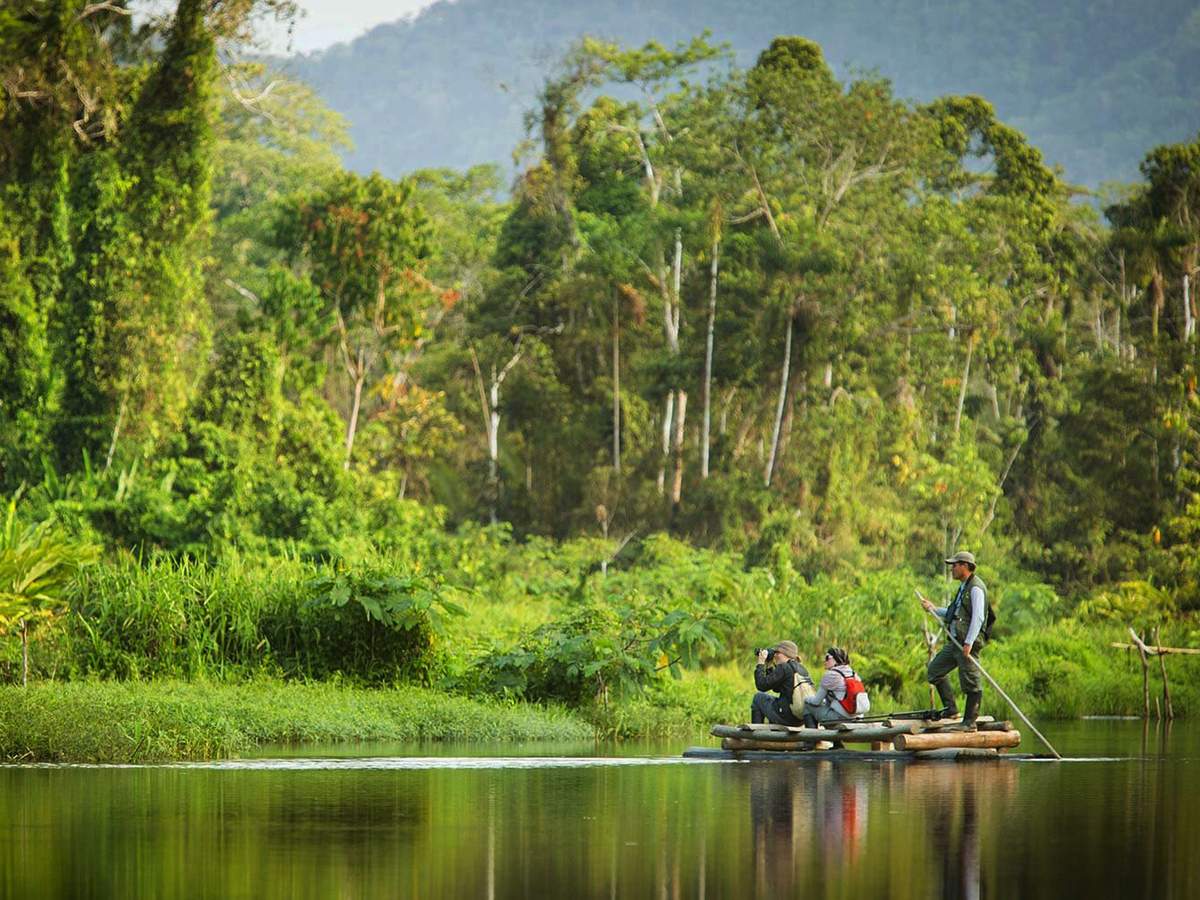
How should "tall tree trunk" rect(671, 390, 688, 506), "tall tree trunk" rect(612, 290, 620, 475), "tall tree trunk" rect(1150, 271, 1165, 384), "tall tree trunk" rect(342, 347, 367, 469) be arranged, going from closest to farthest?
"tall tree trunk" rect(342, 347, 367, 469) < "tall tree trunk" rect(1150, 271, 1165, 384) < "tall tree trunk" rect(671, 390, 688, 506) < "tall tree trunk" rect(612, 290, 620, 475)

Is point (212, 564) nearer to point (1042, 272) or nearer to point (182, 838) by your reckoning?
point (182, 838)

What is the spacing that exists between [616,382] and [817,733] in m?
24.8

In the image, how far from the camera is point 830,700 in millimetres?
17156

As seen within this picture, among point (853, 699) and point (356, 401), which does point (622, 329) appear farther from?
point (853, 699)

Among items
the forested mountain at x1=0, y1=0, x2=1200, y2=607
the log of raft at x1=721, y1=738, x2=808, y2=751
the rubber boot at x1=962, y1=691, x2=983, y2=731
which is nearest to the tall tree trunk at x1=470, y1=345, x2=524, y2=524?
the forested mountain at x1=0, y1=0, x2=1200, y2=607

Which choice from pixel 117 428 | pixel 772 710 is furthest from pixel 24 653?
pixel 117 428

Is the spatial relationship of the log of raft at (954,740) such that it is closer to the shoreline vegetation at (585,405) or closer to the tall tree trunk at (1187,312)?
the shoreline vegetation at (585,405)

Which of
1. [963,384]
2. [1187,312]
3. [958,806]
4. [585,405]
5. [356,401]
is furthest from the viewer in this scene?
[585,405]

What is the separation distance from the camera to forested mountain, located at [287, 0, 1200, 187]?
118m

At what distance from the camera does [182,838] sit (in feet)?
37.3

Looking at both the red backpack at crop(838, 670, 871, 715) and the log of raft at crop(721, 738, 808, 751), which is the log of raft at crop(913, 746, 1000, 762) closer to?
the red backpack at crop(838, 670, 871, 715)

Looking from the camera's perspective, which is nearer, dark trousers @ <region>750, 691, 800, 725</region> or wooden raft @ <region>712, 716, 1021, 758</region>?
wooden raft @ <region>712, 716, 1021, 758</region>

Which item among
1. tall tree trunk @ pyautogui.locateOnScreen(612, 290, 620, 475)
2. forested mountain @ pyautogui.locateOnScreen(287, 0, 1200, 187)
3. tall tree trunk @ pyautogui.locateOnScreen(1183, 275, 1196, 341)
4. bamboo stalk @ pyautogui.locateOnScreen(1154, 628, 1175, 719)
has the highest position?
forested mountain @ pyautogui.locateOnScreen(287, 0, 1200, 187)

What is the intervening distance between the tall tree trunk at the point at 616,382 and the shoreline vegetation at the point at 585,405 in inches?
8.8
